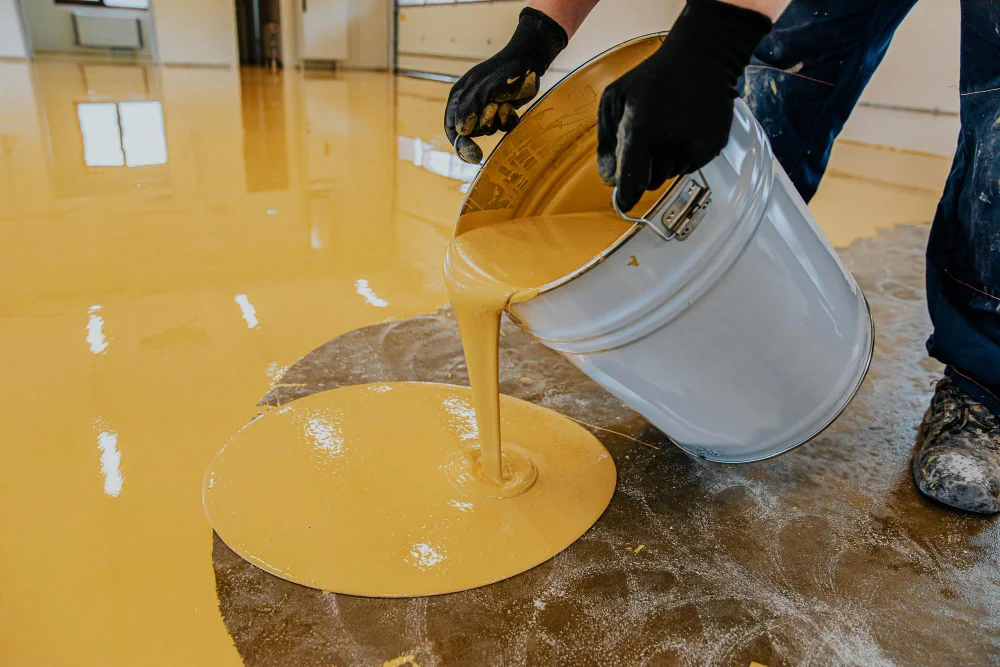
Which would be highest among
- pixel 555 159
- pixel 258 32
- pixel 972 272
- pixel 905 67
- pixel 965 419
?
pixel 905 67

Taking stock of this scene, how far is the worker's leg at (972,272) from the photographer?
3.73 ft

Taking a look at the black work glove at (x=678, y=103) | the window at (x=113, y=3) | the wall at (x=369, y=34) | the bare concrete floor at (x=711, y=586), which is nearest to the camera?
the black work glove at (x=678, y=103)

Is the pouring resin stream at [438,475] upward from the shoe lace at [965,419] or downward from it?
downward

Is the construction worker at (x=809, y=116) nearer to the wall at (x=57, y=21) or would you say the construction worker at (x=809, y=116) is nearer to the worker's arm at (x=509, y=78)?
the worker's arm at (x=509, y=78)

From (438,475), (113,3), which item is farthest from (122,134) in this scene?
(113,3)

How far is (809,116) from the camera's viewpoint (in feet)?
4.86

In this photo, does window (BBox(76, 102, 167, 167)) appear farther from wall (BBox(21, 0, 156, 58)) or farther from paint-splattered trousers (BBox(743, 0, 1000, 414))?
wall (BBox(21, 0, 156, 58))

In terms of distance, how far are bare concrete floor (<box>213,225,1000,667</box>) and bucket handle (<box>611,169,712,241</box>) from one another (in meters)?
0.51

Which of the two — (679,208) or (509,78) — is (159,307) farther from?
(679,208)

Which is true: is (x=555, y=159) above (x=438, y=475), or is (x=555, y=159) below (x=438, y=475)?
above

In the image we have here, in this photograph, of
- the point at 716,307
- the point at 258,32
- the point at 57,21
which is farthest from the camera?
the point at 258,32

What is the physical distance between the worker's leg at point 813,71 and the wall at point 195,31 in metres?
10.6

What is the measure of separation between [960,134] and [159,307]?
6.01 feet

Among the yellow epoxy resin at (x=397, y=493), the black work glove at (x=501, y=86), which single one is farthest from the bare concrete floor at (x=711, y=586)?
the black work glove at (x=501, y=86)
